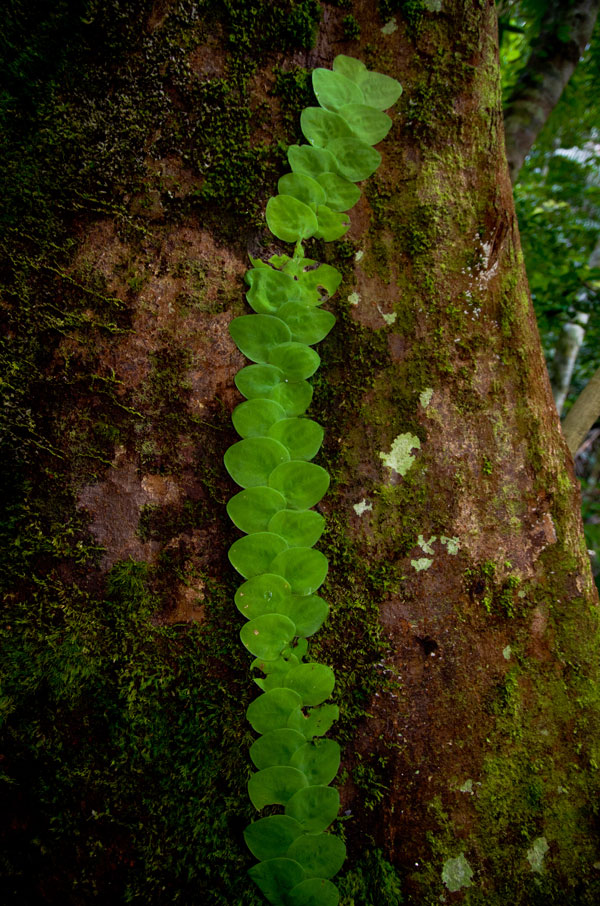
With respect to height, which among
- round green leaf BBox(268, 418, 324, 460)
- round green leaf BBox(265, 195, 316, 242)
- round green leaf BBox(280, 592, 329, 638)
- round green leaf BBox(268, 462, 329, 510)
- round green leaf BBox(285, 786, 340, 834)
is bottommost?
round green leaf BBox(285, 786, 340, 834)

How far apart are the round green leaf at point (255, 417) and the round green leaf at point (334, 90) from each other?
648 millimetres

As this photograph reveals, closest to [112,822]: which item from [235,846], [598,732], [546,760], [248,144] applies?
[235,846]

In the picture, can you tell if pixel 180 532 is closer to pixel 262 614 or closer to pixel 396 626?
pixel 262 614

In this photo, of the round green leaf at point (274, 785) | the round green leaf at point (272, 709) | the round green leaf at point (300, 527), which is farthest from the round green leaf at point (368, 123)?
the round green leaf at point (274, 785)

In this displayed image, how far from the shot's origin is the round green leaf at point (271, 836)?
0.84m

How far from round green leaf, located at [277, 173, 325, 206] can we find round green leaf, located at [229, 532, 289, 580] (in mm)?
694

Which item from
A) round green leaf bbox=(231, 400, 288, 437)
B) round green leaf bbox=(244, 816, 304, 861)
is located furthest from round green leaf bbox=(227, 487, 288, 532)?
round green leaf bbox=(244, 816, 304, 861)

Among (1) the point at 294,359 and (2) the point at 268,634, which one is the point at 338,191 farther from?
(2) the point at 268,634

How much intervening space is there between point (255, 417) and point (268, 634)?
0.41 m

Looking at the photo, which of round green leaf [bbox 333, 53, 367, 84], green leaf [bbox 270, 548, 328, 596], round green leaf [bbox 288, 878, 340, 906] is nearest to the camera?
round green leaf [bbox 288, 878, 340, 906]

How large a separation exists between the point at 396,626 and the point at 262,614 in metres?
0.27

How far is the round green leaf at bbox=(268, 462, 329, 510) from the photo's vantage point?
0.96m

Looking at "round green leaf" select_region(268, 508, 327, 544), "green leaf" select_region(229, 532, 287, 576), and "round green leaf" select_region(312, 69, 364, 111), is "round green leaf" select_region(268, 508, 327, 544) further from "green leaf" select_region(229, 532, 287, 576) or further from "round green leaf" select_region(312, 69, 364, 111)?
"round green leaf" select_region(312, 69, 364, 111)

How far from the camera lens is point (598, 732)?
1035mm
